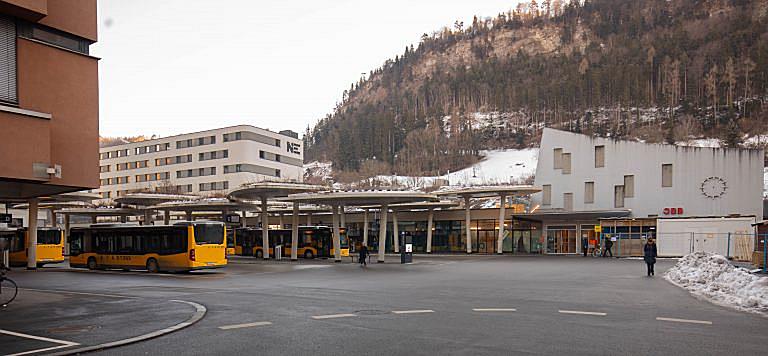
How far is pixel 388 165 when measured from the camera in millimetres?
174250

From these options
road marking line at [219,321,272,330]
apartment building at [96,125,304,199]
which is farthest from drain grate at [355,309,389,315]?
apartment building at [96,125,304,199]

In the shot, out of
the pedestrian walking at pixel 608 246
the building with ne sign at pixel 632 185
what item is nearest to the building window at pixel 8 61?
the pedestrian walking at pixel 608 246

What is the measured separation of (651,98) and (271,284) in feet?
517

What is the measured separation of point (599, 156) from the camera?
59.4 metres

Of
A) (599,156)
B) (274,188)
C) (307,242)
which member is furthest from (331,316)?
(599,156)

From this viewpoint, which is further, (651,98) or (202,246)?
(651,98)

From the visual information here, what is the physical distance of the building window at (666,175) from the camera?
5544 centimetres

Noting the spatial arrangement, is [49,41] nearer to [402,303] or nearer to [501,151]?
[402,303]

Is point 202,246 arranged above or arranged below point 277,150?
below

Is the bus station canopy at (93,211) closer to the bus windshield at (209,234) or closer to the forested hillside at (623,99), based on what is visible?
the bus windshield at (209,234)

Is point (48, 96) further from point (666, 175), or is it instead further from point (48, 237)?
point (666, 175)

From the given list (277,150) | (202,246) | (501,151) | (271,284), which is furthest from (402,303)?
(501,151)

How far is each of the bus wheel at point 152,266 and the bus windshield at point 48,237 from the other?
1488 cm

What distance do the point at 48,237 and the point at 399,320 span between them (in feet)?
122
